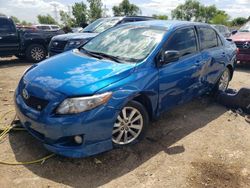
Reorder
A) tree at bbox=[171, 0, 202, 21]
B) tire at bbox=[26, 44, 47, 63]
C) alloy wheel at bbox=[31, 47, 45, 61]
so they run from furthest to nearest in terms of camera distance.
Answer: tree at bbox=[171, 0, 202, 21] < alloy wheel at bbox=[31, 47, 45, 61] < tire at bbox=[26, 44, 47, 63]

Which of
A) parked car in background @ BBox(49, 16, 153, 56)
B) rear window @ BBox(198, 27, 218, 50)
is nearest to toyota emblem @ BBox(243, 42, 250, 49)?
parked car in background @ BBox(49, 16, 153, 56)

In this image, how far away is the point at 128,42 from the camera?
451cm

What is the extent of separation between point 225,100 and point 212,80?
0.53 meters

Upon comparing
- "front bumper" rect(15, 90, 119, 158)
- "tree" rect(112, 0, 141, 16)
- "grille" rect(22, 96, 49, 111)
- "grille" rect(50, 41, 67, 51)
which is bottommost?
"tree" rect(112, 0, 141, 16)

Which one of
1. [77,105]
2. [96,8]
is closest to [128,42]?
[77,105]

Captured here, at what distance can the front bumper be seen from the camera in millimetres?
3262

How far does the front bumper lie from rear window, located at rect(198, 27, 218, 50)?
2577 millimetres

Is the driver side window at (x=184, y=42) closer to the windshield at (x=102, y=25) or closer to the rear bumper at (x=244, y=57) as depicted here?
the windshield at (x=102, y=25)

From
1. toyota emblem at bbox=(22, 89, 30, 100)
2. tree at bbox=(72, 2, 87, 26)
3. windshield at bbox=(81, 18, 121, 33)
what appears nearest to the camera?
toyota emblem at bbox=(22, 89, 30, 100)

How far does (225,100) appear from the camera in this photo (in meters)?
5.86

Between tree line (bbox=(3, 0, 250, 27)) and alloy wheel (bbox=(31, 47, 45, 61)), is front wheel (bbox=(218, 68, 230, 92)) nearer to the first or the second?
alloy wheel (bbox=(31, 47, 45, 61))

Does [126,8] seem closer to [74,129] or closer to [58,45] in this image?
[58,45]

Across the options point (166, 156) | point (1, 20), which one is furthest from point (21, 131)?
point (1, 20)

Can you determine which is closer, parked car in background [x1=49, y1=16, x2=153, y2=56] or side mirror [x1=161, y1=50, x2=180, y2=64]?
side mirror [x1=161, y1=50, x2=180, y2=64]
